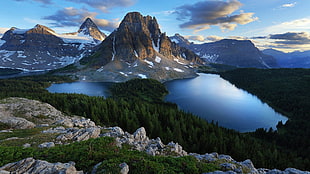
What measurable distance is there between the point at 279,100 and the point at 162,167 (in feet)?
349

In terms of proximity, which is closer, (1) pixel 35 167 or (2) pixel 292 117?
(1) pixel 35 167

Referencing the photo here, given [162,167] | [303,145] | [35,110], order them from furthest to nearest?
[303,145] < [35,110] < [162,167]

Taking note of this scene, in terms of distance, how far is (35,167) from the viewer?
8.88 m

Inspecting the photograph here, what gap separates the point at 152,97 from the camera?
99.9 metres

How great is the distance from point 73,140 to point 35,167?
272 inches

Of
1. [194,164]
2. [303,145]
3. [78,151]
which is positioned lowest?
[303,145]

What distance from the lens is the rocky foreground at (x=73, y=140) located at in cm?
900

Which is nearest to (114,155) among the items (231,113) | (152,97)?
(231,113)

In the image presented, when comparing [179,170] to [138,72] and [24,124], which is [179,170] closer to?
[24,124]

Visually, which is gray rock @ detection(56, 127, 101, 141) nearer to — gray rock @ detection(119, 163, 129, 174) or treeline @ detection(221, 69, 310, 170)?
gray rock @ detection(119, 163, 129, 174)

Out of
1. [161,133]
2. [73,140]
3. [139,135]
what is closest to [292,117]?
[161,133]

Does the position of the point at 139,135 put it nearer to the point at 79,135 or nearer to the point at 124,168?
the point at 79,135

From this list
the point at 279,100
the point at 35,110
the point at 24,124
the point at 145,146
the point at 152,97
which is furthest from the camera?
the point at 152,97

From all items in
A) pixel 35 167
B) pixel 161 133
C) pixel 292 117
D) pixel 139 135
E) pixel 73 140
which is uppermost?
pixel 35 167
